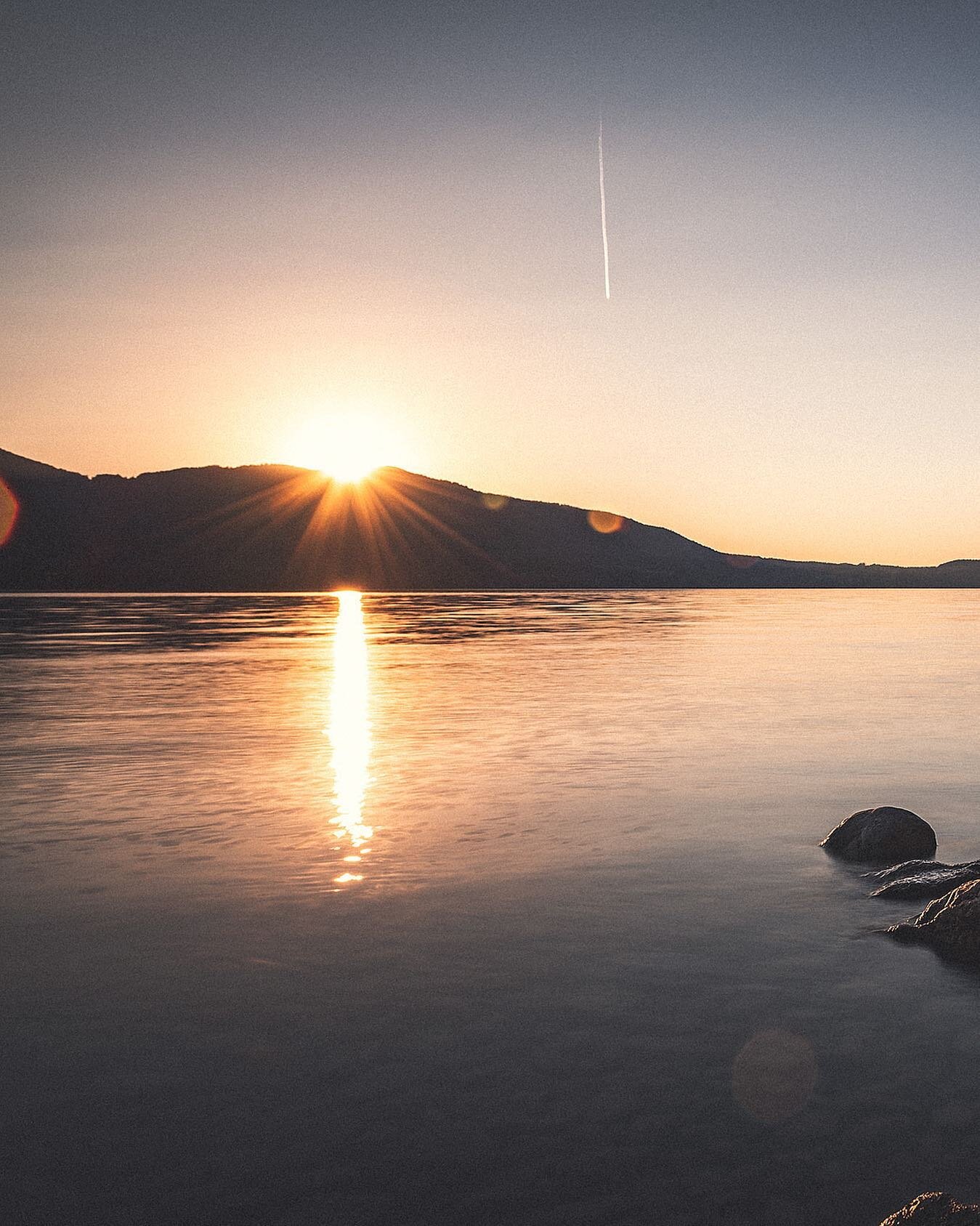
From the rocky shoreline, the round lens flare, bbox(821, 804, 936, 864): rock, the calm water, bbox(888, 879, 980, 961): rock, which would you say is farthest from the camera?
bbox(821, 804, 936, 864): rock

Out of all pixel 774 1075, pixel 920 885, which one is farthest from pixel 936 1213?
pixel 920 885

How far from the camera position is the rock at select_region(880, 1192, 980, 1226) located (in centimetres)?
456

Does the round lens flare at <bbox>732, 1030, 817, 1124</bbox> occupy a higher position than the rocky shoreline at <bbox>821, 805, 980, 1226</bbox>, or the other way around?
the rocky shoreline at <bbox>821, 805, 980, 1226</bbox>

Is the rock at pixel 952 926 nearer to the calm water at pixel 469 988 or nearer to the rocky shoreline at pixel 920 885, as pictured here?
the rocky shoreline at pixel 920 885

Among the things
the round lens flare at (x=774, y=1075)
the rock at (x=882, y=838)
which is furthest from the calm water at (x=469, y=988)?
the rock at (x=882, y=838)

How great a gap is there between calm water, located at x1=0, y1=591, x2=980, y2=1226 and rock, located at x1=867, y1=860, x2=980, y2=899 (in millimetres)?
371

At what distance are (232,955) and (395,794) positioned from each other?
7.09m

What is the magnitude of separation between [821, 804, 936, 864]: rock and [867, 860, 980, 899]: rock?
77 cm

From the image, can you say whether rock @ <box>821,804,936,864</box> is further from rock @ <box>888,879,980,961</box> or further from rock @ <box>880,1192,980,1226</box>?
rock @ <box>880,1192,980,1226</box>

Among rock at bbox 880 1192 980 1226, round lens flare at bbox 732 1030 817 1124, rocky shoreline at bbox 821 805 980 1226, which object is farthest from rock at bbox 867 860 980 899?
rock at bbox 880 1192 980 1226

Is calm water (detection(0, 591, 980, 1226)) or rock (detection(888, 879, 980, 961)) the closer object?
calm water (detection(0, 591, 980, 1226))

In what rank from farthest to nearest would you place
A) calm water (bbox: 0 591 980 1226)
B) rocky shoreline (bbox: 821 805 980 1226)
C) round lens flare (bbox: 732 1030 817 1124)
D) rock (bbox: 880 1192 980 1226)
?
1. round lens flare (bbox: 732 1030 817 1124)
2. calm water (bbox: 0 591 980 1226)
3. rocky shoreline (bbox: 821 805 980 1226)
4. rock (bbox: 880 1192 980 1226)

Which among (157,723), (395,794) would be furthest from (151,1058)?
(157,723)

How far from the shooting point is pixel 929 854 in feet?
39.7
